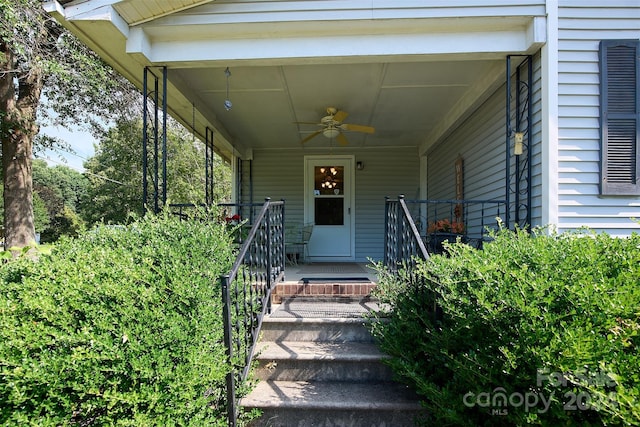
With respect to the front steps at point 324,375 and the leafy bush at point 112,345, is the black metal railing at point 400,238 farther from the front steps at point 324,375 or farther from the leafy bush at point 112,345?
the leafy bush at point 112,345

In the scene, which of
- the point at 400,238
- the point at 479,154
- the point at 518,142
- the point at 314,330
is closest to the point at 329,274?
the point at 400,238

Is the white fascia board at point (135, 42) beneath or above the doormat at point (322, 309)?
above

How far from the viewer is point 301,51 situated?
130 inches

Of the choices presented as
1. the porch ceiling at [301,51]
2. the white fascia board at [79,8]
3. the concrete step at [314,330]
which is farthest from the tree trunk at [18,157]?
the concrete step at [314,330]

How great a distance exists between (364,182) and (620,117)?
4.28 metres

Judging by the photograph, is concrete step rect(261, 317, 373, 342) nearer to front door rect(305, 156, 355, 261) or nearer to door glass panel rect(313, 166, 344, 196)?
front door rect(305, 156, 355, 261)

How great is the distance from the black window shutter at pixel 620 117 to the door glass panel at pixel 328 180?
4445 mm

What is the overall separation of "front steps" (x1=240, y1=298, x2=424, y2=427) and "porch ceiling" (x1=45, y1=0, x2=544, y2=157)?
2358 mm

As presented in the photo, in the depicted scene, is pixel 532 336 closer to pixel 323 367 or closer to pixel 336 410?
pixel 336 410

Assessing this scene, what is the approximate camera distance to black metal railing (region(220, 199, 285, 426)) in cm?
185

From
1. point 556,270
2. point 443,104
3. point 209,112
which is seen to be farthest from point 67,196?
point 556,270

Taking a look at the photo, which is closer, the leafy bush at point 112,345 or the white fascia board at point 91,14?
the leafy bush at point 112,345

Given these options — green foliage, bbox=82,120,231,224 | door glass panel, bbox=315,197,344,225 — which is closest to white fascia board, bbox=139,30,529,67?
door glass panel, bbox=315,197,344,225

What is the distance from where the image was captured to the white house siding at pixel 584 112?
3092 millimetres
